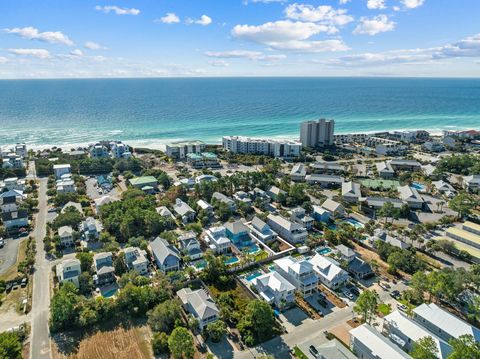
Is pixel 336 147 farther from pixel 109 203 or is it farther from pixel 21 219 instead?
pixel 21 219

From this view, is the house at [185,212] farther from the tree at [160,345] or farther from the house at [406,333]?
the house at [406,333]

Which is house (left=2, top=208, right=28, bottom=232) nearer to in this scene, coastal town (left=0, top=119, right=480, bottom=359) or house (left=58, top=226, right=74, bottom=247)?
coastal town (left=0, top=119, right=480, bottom=359)

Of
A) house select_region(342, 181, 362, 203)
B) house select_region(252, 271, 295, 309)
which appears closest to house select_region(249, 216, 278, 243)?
house select_region(252, 271, 295, 309)

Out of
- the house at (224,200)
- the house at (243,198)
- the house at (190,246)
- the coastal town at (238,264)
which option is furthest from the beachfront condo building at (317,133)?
the house at (190,246)

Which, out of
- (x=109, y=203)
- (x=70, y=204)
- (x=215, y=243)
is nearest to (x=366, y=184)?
(x=215, y=243)

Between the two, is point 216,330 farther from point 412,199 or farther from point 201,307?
point 412,199

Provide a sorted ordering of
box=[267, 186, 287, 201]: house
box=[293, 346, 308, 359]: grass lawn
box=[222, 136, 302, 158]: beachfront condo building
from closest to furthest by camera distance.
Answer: box=[293, 346, 308, 359]: grass lawn, box=[267, 186, 287, 201]: house, box=[222, 136, 302, 158]: beachfront condo building
